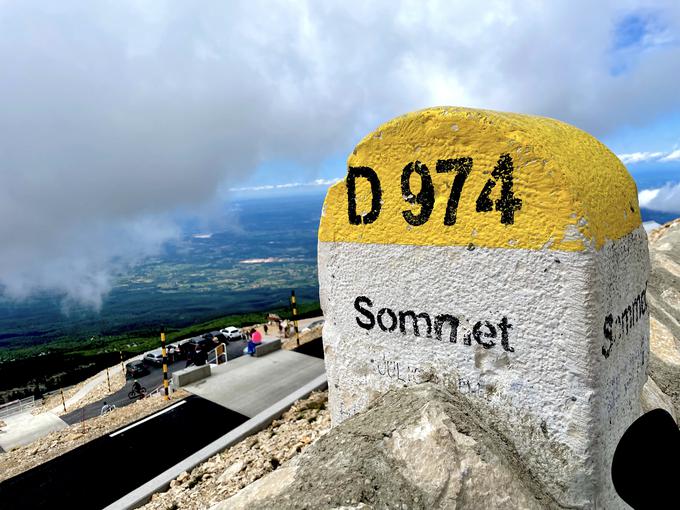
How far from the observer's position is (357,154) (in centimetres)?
329

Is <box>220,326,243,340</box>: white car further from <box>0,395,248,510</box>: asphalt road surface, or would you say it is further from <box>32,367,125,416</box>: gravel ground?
<box>0,395,248,510</box>: asphalt road surface

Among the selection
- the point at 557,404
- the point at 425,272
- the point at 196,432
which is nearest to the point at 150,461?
the point at 196,432

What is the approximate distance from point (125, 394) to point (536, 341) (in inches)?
1139

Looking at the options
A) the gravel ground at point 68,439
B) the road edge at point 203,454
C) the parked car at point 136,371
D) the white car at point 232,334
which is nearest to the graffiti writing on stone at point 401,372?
the road edge at point 203,454

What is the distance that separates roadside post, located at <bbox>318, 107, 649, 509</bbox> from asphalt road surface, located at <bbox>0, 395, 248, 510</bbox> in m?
4.65

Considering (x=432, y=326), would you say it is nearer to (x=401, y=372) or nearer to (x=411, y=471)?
(x=401, y=372)

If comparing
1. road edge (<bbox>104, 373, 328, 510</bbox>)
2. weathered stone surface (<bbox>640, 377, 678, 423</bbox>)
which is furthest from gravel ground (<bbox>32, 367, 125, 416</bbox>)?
weathered stone surface (<bbox>640, 377, 678, 423</bbox>)

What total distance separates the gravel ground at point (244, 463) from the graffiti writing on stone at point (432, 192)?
3895 mm

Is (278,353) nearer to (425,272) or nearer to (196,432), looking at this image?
(196,432)

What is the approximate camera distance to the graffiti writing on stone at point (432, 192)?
8.60 feet

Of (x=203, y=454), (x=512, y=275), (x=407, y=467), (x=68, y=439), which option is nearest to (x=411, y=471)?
(x=407, y=467)

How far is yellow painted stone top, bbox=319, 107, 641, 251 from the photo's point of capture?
2467 mm

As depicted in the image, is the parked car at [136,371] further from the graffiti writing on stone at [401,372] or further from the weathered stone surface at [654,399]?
the weathered stone surface at [654,399]

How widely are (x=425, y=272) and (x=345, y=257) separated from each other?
0.75m
